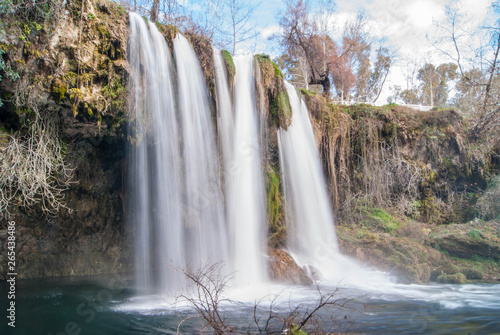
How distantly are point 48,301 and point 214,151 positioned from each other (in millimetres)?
5415

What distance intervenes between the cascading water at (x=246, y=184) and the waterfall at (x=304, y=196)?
1.31 metres

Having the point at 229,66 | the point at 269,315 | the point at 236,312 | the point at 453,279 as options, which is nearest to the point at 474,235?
the point at 453,279

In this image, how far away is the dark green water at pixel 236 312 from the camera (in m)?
5.75

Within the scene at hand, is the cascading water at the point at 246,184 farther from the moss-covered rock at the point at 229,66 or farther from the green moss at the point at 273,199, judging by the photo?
the moss-covered rock at the point at 229,66

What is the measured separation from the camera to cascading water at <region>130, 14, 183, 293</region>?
826cm

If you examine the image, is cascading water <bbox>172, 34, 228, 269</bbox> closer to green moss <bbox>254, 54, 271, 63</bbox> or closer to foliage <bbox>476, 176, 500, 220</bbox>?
green moss <bbox>254, 54, 271, 63</bbox>

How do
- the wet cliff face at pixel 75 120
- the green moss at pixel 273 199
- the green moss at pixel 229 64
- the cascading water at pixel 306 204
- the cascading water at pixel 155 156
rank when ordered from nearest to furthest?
the wet cliff face at pixel 75 120
the cascading water at pixel 155 156
the green moss at pixel 229 64
the green moss at pixel 273 199
the cascading water at pixel 306 204

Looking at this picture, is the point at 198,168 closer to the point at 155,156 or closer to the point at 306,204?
the point at 155,156

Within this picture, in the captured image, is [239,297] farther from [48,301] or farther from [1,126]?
[1,126]

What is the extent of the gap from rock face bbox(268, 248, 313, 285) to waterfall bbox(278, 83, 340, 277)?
1295mm

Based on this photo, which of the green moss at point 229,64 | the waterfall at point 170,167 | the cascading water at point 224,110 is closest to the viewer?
the waterfall at point 170,167

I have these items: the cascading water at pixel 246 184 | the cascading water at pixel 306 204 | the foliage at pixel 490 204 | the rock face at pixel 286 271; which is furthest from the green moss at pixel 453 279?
the foliage at pixel 490 204

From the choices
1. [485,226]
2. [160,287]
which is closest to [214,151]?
[160,287]

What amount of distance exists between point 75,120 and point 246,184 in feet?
16.5
